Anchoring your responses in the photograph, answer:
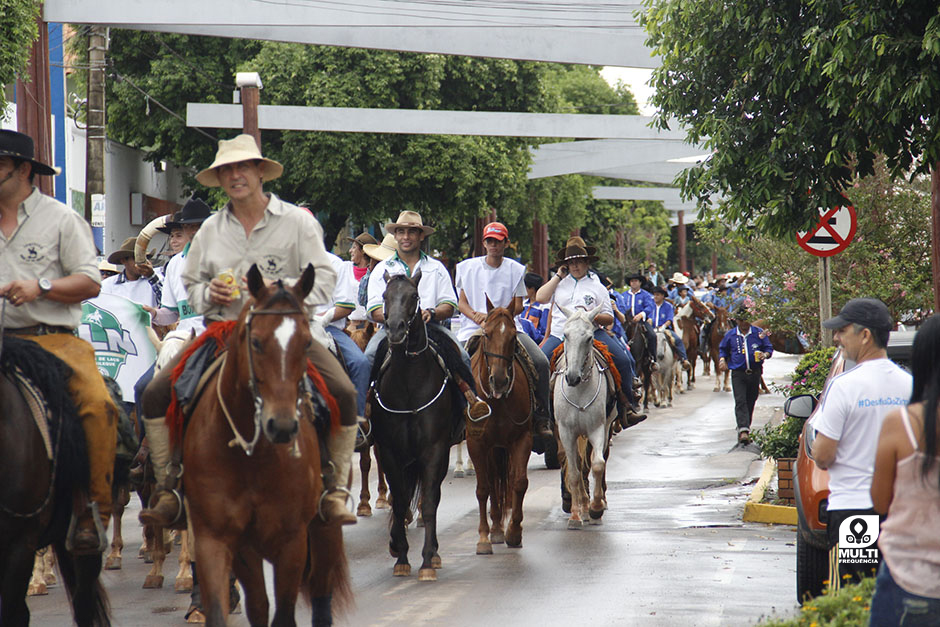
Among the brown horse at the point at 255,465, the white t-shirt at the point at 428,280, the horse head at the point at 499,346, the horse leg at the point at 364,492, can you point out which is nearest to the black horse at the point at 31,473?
the brown horse at the point at 255,465

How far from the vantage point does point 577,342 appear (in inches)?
492

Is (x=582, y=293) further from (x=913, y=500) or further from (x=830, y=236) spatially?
(x=913, y=500)

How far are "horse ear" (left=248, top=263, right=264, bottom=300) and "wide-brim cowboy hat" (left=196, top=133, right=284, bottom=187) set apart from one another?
119 centimetres

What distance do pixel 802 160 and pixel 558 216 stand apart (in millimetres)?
43551

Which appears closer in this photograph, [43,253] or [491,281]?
[43,253]

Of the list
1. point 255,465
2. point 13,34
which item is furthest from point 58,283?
point 13,34

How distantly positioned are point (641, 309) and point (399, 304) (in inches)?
636

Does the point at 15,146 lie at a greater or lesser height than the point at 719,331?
greater

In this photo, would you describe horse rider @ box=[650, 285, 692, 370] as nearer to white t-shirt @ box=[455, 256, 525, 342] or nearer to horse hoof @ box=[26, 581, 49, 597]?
white t-shirt @ box=[455, 256, 525, 342]

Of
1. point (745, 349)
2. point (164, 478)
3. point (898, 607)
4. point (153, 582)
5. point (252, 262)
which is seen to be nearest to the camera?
point (898, 607)

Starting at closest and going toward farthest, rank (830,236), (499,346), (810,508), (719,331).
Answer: (810,508)
(499,346)
(830,236)
(719,331)

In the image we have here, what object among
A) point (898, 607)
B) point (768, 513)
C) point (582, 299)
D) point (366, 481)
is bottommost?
point (768, 513)

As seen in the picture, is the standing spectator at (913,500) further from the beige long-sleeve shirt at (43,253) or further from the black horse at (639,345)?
the black horse at (639,345)

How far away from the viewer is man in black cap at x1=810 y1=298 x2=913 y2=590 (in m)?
6.67
